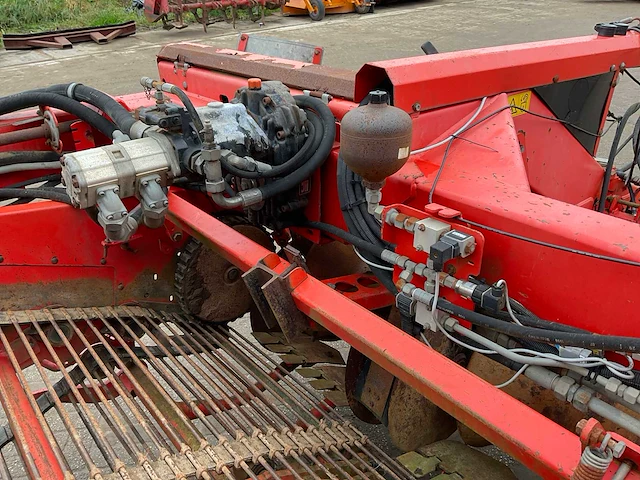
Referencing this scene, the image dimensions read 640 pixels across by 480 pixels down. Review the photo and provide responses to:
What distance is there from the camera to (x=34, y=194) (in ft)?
6.66

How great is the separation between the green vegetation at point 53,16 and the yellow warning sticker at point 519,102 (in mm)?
9820

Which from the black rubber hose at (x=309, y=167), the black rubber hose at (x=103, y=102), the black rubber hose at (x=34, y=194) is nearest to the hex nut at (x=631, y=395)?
the black rubber hose at (x=309, y=167)

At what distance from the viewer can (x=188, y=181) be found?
1829 mm

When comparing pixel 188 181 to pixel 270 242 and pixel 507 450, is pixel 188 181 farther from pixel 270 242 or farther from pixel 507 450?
pixel 507 450

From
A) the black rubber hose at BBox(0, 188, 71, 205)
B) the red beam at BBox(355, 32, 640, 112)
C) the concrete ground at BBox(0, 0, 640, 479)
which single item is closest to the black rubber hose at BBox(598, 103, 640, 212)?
the red beam at BBox(355, 32, 640, 112)

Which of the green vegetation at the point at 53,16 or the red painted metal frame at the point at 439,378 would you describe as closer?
the red painted metal frame at the point at 439,378

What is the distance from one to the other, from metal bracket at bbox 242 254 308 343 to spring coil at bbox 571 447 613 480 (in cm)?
79

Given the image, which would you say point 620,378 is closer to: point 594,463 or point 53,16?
point 594,463

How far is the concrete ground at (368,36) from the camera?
7.56 m

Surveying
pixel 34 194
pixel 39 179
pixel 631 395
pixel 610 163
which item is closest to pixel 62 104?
pixel 34 194

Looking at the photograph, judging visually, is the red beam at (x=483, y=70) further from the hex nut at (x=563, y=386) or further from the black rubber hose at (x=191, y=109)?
the hex nut at (x=563, y=386)

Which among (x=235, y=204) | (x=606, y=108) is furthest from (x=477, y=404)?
(x=606, y=108)

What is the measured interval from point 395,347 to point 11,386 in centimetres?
102

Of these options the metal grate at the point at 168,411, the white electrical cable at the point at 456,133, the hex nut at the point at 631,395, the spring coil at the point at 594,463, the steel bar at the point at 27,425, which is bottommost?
the metal grate at the point at 168,411
